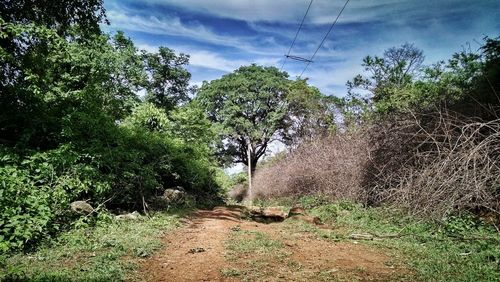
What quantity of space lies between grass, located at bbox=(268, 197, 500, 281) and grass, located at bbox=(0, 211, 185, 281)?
171 inches

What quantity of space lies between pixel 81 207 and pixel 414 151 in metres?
9.25

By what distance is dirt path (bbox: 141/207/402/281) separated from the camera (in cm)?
533

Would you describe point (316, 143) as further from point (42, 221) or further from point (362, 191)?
point (42, 221)

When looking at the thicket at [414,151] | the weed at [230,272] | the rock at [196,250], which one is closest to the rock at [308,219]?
the thicket at [414,151]

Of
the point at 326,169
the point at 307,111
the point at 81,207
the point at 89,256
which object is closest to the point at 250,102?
the point at 307,111

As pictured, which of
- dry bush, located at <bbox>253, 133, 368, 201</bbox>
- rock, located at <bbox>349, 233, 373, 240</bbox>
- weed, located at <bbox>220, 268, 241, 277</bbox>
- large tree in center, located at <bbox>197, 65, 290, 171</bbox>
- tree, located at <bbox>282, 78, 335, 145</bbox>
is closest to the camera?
weed, located at <bbox>220, 268, 241, 277</bbox>

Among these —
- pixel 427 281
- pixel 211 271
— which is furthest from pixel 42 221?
pixel 427 281

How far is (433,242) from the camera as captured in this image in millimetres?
7164

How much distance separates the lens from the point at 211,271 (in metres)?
5.56

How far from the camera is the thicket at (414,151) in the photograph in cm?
670

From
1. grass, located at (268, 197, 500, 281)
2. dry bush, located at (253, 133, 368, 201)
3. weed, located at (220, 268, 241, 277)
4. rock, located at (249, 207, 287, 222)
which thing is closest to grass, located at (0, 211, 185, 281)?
weed, located at (220, 268, 241, 277)

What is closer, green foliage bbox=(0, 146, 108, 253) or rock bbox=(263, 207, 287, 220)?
green foliage bbox=(0, 146, 108, 253)

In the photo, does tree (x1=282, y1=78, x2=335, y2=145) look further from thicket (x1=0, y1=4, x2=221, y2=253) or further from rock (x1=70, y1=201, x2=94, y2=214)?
rock (x1=70, y1=201, x2=94, y2=214)

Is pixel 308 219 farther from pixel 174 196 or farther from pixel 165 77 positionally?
pixel 165 77
